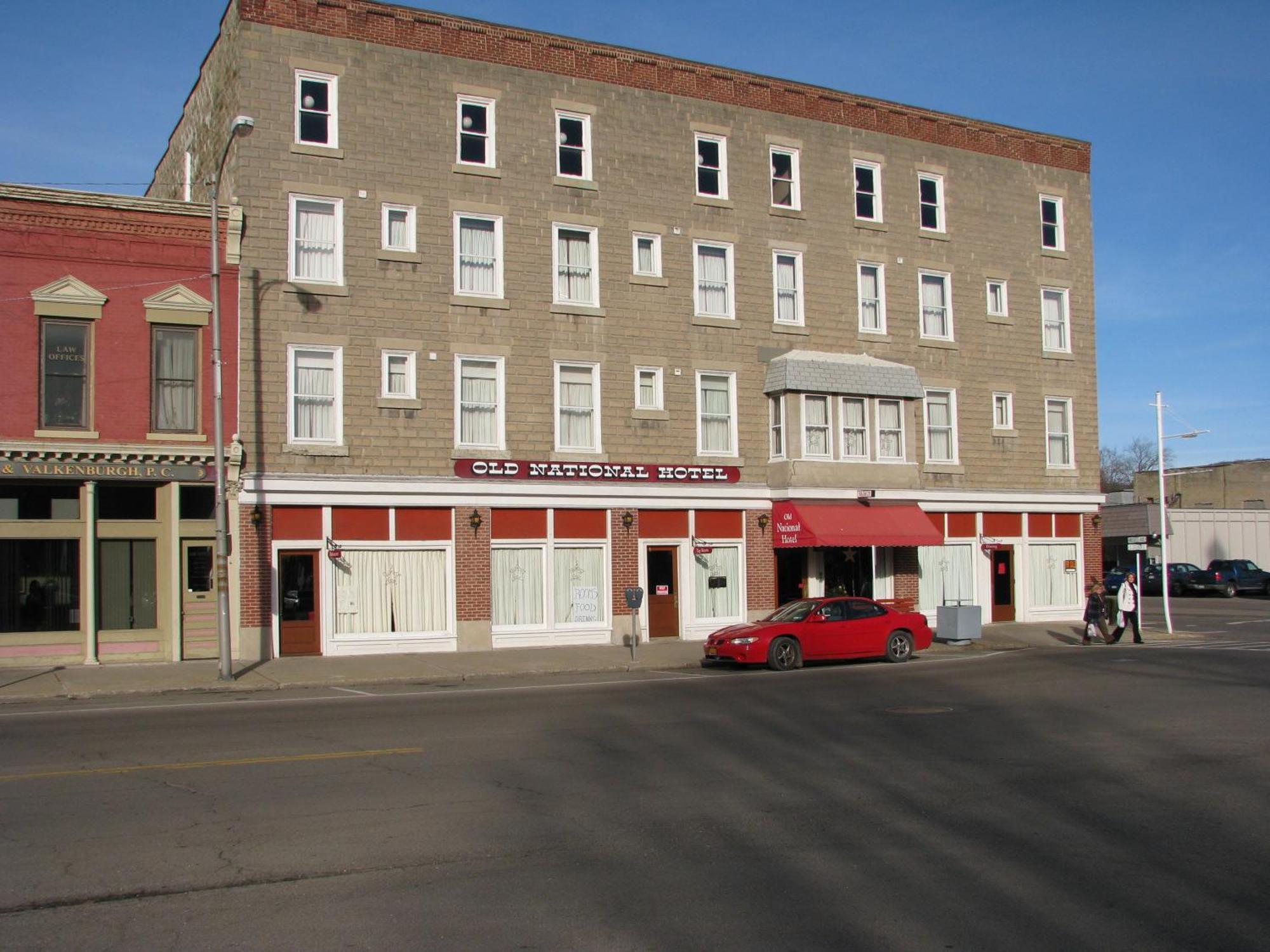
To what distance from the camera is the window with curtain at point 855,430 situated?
102ft

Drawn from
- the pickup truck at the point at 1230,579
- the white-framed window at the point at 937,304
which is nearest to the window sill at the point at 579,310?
the white-framed window at the point at 937,304

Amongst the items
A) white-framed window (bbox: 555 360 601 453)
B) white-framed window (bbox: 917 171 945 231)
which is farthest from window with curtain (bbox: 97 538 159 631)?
white-framed window (bbox: 917 171 945 231)

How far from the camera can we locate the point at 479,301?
27188mm

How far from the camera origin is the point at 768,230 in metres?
31.0

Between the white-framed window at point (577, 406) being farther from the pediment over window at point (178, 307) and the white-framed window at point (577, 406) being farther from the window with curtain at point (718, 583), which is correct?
the pediment over window at point (178, 307)

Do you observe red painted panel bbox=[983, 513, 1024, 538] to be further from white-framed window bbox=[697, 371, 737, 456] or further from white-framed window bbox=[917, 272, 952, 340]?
white-framed window bbox=[697, 371, 737, 456]

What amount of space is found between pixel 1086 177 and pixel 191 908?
3618cm

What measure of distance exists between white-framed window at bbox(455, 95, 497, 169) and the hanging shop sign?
7.12m

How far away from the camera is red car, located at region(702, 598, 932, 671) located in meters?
22.6

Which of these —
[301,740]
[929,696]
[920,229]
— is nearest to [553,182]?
[920,229]

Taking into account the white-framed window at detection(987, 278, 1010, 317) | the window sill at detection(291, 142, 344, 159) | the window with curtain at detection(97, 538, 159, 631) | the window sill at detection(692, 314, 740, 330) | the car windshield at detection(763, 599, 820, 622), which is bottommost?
the car windshield at detection(763, 599, 820, 622)

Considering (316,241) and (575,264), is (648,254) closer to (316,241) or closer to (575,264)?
(575,264)

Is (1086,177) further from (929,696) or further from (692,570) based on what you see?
(929,696)

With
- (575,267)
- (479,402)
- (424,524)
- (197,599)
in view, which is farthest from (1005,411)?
(197,599)
